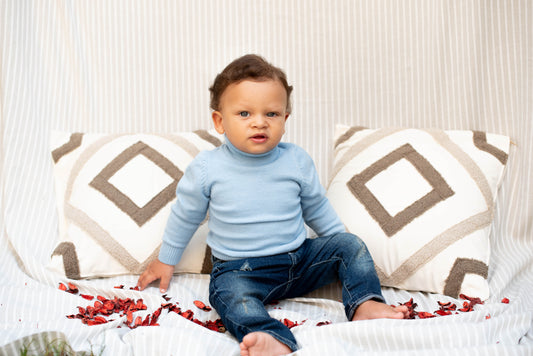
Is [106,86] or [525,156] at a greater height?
[106,86]

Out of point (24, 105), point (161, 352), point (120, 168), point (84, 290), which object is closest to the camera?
point (161, 352)

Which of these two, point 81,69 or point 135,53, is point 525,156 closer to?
point 135,53

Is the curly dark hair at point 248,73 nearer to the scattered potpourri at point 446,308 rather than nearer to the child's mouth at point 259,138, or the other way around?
the child's mouth at point 259,138

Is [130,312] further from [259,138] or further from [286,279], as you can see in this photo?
[259,138]

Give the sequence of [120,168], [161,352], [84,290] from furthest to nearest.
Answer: [120,168], [84,290], [161,352]

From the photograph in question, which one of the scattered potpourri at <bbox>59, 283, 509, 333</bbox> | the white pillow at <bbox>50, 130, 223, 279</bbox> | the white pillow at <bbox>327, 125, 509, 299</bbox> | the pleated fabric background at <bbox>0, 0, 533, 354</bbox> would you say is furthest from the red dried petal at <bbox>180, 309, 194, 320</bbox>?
the pleated fabric background at <bbox>0, 0, 533, 354</bbox>

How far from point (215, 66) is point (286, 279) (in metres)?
0.79

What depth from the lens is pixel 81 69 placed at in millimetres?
1787

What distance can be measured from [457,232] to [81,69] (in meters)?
1.23

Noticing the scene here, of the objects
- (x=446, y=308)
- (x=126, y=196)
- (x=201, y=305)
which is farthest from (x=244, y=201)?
(x=446, y=308)

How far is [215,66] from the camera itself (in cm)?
180

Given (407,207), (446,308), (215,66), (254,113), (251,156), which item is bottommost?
(446,308)

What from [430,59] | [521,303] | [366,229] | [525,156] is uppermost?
[430,59]

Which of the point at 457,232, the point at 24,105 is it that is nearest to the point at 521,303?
the point at 457,232
